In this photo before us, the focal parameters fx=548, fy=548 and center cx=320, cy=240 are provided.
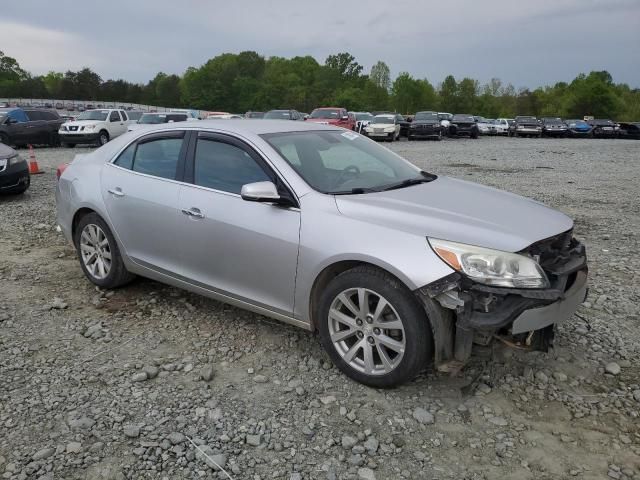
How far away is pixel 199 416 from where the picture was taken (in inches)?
124

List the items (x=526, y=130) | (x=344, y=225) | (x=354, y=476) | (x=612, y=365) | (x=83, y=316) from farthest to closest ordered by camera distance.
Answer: (x=526, y=130) < (x=83, y=316) < (x=612, y=365) < (x=344, y=225) < (x=354, y=476)

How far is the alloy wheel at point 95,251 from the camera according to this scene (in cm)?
488

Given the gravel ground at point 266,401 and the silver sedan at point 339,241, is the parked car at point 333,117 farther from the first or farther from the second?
the gravel ground at point 266,401

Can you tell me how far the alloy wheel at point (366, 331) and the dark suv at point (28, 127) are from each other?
823 inches

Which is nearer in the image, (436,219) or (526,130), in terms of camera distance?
(436,219)

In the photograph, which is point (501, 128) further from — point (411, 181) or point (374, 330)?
point (374, 330)

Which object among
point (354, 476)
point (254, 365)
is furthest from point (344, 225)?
point (354, 476)

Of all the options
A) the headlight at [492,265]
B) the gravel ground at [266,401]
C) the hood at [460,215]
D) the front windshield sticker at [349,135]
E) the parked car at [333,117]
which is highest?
the parked car at [333,117]

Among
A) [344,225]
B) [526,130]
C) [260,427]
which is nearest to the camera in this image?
[260,427]

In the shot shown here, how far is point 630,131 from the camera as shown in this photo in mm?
40844

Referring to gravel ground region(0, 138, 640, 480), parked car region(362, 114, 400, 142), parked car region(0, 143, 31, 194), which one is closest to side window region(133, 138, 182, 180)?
gravel ground region(0, 138, 640, 480)

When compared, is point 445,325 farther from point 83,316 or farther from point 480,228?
point 83,316

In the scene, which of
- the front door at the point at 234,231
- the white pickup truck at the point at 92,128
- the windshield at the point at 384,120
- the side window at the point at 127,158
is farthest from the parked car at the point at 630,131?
the front door at the point at 234,231

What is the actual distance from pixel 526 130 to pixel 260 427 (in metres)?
40.9
